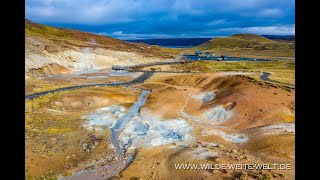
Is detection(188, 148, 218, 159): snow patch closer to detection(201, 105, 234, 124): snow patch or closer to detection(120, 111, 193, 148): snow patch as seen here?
detection(120, 111, 193, 148): snow patch

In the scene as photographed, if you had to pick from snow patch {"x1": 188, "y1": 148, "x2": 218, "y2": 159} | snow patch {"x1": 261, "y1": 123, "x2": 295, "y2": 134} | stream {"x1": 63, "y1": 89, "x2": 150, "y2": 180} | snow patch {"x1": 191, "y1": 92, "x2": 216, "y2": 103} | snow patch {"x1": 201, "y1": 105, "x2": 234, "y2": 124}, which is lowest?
stream {"x1": 63, "y1": 89, "x2": 150, "y2": 180}

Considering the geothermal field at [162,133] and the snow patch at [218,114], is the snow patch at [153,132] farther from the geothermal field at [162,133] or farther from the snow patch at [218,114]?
the snow patch at [218,114]

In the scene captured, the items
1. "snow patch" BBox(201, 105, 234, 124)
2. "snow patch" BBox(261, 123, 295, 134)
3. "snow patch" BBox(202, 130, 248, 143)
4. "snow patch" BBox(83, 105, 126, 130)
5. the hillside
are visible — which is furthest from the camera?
the hillside

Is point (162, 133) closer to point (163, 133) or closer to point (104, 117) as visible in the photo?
point (163, 133)

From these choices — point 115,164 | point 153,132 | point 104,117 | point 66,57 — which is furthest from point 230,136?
point 66,57

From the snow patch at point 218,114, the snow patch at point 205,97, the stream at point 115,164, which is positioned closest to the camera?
the stream at point 115,164

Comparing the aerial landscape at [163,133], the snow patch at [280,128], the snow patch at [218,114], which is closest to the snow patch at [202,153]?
the aerial landscape at [163,133]

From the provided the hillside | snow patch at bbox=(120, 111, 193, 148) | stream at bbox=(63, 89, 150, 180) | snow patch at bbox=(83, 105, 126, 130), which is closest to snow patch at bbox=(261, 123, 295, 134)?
snow patch at bbox=(120, 111, 193, 148)

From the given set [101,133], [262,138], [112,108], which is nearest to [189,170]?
[262,138]
